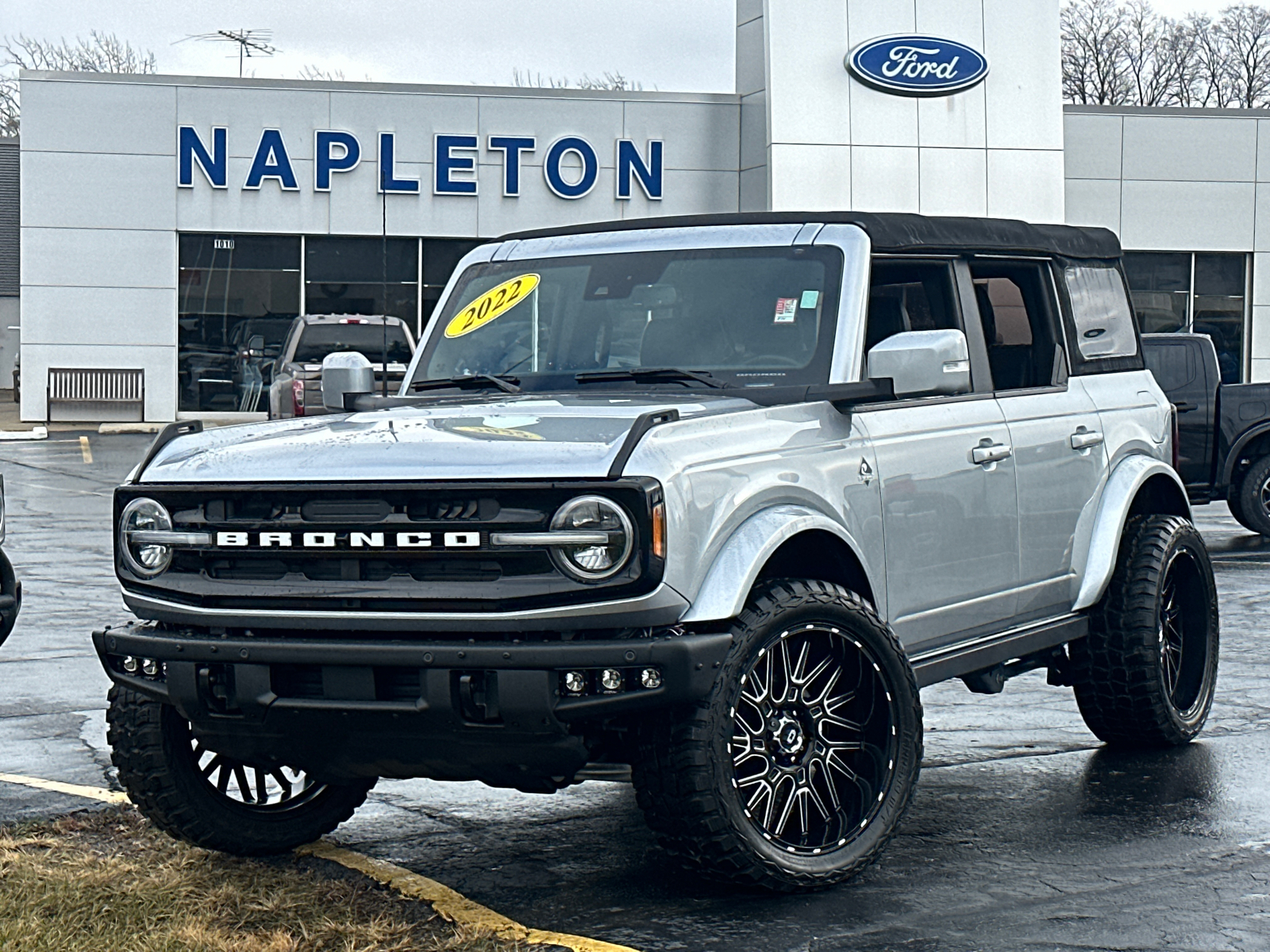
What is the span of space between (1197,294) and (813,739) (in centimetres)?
3118

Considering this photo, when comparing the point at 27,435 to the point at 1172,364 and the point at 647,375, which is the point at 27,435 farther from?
the point at 647,375

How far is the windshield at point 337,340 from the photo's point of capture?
77.1ft

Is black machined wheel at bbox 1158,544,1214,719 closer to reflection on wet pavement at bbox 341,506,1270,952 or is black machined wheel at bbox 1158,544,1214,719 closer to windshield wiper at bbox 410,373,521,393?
reflection on wet pavement at bbox 341,506,1270,952

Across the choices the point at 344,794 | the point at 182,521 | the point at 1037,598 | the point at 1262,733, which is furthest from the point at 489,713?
the point at 1262,733

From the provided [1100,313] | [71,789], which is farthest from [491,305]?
[1100,313]

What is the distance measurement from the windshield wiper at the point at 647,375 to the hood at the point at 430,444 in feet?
0.55

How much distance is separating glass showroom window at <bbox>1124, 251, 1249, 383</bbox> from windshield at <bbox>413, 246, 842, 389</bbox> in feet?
95.8

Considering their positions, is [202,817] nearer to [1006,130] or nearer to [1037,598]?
[1037,598]

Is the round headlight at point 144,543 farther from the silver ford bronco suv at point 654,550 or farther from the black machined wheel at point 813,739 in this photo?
the black machined wheel at point 813,739

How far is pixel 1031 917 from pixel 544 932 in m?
1.28

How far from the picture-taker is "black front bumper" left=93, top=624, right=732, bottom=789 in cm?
445

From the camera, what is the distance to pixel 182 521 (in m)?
4.91

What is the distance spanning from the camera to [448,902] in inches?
194

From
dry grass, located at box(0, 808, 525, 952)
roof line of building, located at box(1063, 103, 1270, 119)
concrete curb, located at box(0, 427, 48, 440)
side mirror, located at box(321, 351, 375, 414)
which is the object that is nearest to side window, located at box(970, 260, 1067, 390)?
side mirror, located at box(321, 351, 375, 414)
